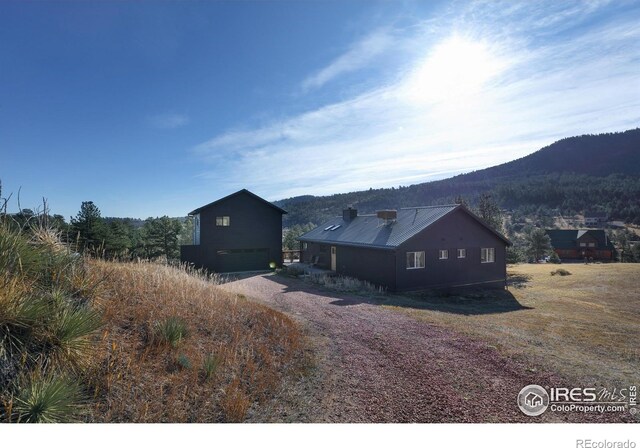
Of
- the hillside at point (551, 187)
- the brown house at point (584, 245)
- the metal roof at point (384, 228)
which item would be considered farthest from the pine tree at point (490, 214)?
the hillside at point (551, 187)

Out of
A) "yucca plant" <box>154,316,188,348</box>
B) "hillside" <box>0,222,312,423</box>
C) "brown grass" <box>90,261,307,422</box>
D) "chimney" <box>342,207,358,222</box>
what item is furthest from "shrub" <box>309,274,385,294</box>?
"yucca plant" <box>154,316,188,348</box>

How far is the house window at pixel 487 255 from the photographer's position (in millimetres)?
20125

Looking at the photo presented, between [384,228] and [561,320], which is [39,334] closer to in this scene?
[561,320]

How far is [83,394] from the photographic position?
346 cm

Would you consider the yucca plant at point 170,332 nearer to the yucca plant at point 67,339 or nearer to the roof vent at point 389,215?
the yucca plant at point 67,339

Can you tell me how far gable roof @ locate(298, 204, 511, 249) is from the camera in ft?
58.4

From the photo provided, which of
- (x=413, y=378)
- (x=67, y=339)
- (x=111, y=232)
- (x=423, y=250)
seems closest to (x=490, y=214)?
(x=423, y=250)

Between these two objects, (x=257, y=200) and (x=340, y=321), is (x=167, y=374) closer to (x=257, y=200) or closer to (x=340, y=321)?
(x=340, y=321)

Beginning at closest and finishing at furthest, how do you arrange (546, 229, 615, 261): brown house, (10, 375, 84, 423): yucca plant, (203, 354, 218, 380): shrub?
(10, 375, 84, 423): yucca plant < (203, 354, 218, 380): shrub < (546, 229, 615, 261): brown house

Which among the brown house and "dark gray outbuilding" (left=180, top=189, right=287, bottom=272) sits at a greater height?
"dark gray outbuilding" (left=180, top=189, right=287, bottom=272)

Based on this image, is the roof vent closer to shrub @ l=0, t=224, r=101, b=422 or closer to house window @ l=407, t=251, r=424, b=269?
house window @ l=407, t=251, r=424, b=269

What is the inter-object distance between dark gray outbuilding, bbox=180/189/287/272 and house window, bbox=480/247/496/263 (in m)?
14.9

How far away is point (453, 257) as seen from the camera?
1880 centimetres

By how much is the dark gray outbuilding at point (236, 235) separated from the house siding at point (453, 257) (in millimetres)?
11765
